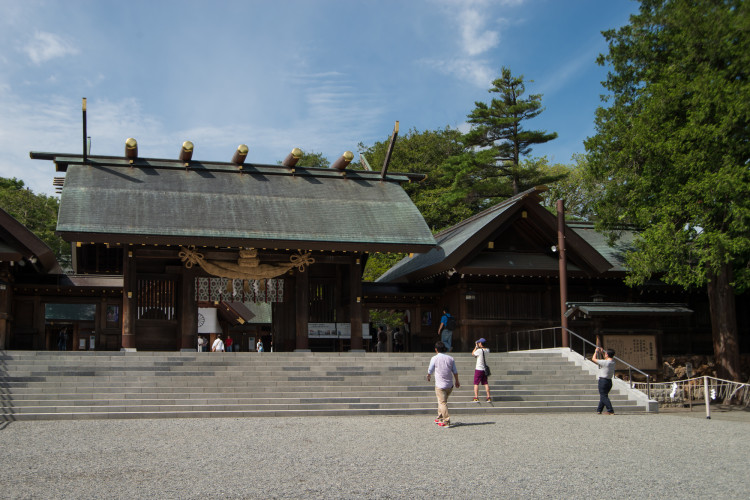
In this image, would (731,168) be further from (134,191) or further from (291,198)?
(134,191)

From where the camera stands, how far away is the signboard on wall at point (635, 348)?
22.0 meters

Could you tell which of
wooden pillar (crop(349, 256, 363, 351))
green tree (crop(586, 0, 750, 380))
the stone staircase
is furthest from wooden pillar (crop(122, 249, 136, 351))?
green tree (crop(586, 0, 750, 380))

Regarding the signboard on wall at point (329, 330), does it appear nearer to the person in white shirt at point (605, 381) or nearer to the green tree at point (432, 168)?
the person in white shirt at point (605, 381)

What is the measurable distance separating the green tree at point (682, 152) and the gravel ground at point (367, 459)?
7.53 m

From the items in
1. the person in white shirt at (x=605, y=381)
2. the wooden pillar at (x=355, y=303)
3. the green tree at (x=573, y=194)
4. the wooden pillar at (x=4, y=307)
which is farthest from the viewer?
the green tree at (x=573, y=194)

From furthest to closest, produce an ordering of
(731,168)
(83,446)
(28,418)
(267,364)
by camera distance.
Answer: (731,168) → (267,364) → (28,418) → (83,446)

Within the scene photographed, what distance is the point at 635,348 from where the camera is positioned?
2208 cm

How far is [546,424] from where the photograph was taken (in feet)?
41.2

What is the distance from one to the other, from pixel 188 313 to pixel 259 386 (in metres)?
5.82

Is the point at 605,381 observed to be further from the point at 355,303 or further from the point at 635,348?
the point at 635,348

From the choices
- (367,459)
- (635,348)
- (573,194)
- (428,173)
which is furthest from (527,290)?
(573,194)

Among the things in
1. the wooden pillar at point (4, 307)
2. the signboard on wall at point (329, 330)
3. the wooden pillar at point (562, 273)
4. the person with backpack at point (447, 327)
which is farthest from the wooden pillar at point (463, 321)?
the wooden pillar at point (4, 307)

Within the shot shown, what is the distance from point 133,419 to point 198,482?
18.9ft

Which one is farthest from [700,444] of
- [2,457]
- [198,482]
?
[2,457]
